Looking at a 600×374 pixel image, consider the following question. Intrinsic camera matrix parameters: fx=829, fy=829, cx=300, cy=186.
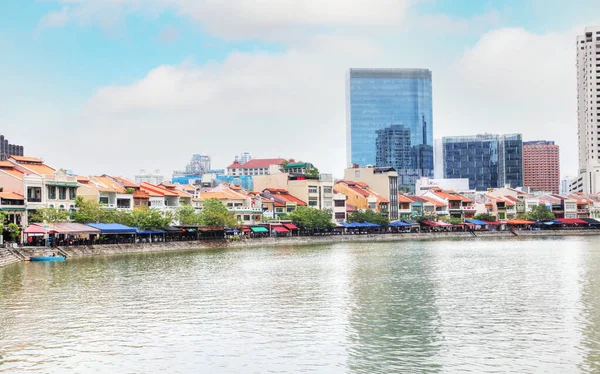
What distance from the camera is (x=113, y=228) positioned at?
82.9 meters

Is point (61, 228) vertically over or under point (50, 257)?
over

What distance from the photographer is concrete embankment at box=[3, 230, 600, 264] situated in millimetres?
76075

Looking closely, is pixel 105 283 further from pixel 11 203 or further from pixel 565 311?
pixel 11 203

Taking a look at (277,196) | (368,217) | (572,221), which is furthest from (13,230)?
(572,221)

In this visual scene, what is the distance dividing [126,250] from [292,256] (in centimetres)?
1628

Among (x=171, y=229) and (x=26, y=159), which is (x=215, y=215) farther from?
(x=26, y=159)

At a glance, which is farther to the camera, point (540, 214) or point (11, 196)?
point (540, 214)

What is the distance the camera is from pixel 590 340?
30422 millimetres

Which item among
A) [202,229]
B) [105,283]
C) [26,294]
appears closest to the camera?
[26,294]

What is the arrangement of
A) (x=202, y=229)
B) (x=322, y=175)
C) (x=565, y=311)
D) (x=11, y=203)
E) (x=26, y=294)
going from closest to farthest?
1. (x=565, y=311)
2. (x=26, y=294)
3. (x=11, y=203)
4. (x=202, y=229)
5. (x=322, y=175)

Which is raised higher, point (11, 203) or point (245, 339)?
point (11, 203)

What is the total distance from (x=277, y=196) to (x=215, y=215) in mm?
27505

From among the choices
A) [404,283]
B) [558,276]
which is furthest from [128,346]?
[558,276]

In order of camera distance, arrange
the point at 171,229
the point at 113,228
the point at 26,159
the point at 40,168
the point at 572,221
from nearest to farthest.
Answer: the point at 113,228
the point at 26,159
the point at 40,168
the point at 171,229
the point at 572,221
